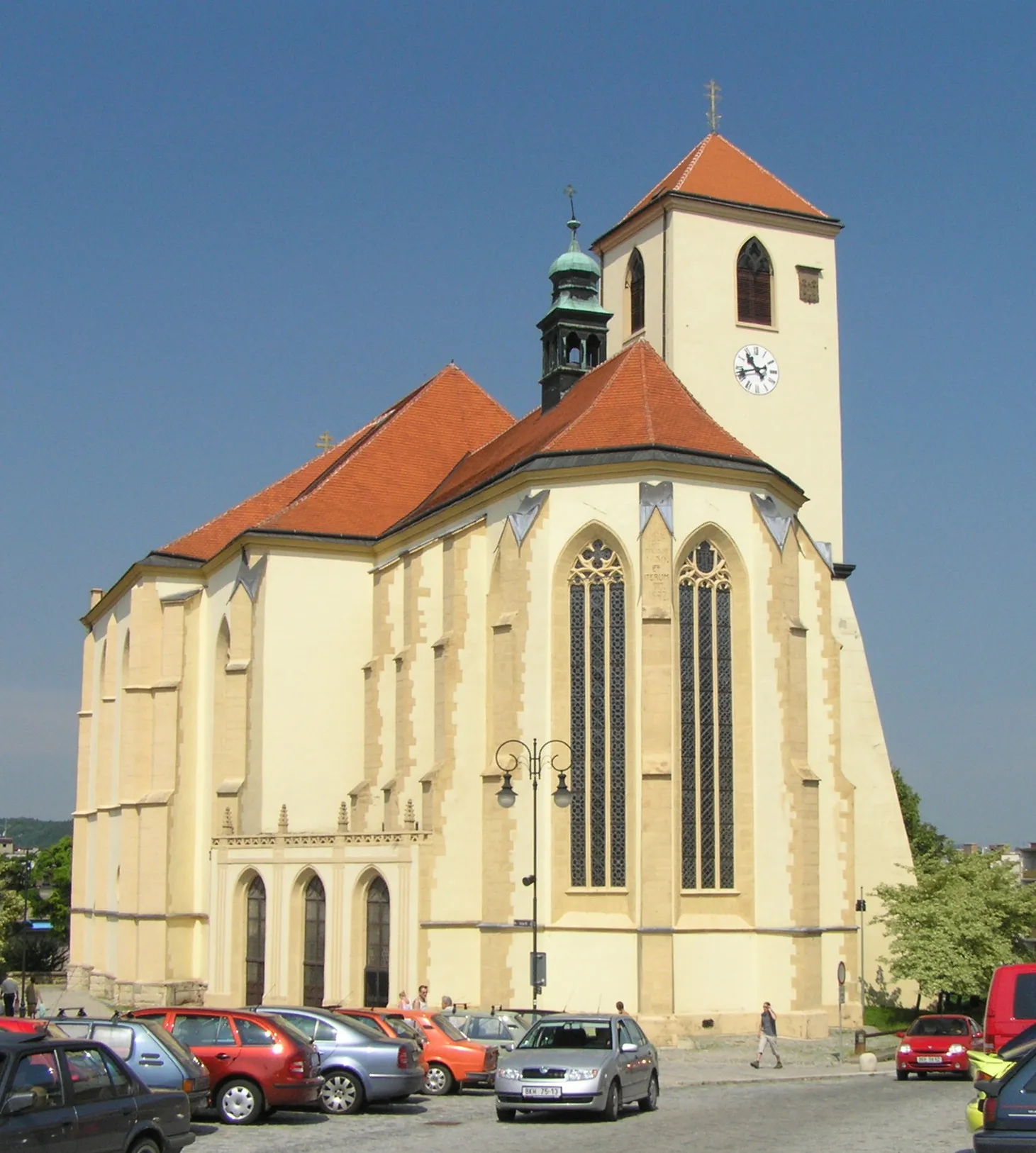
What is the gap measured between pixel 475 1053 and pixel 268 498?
2945cm

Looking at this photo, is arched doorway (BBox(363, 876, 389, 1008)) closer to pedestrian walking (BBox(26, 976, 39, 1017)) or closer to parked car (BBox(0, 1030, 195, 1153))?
pedestrian walking (BBox(26, 976, 39, 1017))

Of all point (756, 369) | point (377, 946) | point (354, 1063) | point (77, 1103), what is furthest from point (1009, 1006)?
point (756, 369)

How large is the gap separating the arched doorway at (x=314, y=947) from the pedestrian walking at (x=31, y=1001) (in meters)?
5.98

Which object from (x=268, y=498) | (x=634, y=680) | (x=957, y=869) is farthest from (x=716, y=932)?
(x=268, y=498)

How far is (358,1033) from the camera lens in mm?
20188

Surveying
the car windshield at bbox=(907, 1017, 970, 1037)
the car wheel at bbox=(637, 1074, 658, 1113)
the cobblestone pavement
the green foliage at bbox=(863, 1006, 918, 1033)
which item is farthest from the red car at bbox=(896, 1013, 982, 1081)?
the green foliage at bbox=(863, 1006, 918, 1033)

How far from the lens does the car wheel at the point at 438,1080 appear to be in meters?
22.9

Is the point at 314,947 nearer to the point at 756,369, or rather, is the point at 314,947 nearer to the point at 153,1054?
the point at 756,369

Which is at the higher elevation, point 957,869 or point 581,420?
point 581,420

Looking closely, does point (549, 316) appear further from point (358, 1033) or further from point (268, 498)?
point (358, 1033)

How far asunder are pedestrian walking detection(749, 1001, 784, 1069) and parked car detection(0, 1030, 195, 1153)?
16781 millimetres

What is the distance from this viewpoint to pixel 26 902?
60.8 metres

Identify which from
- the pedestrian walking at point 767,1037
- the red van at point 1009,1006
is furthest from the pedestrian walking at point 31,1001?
the red van at point 1009,1006

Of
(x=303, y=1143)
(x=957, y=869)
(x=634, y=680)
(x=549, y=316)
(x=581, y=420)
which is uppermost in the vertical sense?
(x=549, y=316)
